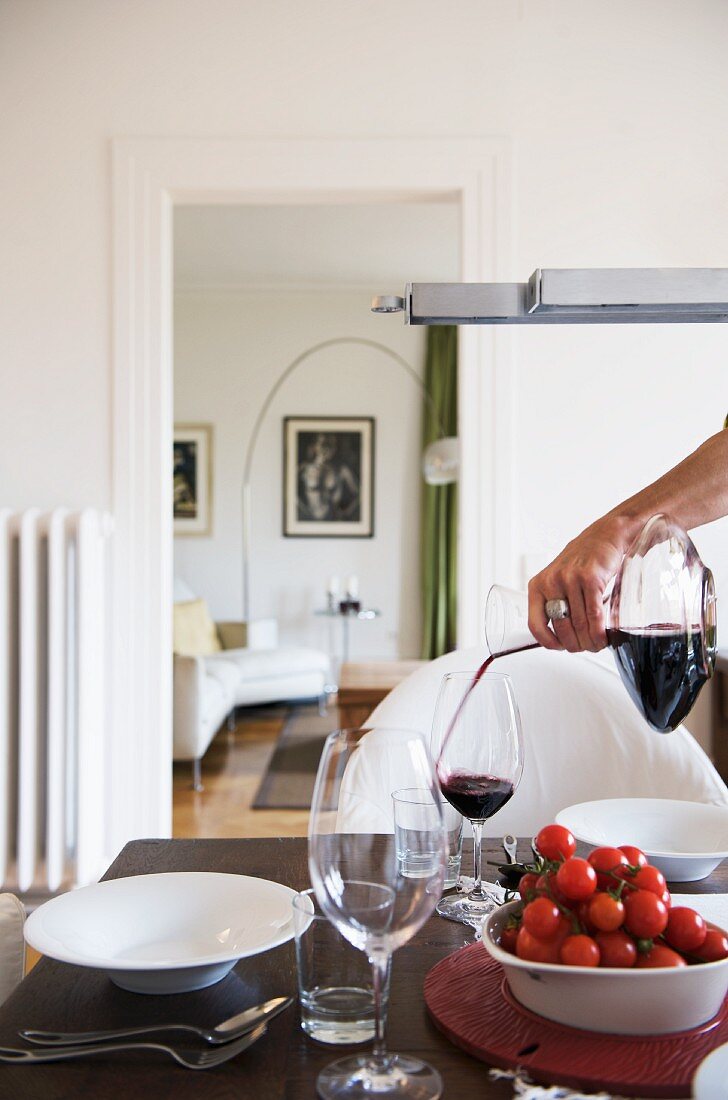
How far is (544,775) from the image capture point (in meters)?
1.76

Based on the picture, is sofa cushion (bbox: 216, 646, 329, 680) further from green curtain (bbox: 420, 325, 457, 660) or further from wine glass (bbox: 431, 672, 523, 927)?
wine glass (bbox: 431, 672, 523, 927)

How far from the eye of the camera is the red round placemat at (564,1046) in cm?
67

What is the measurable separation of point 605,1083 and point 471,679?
450mm

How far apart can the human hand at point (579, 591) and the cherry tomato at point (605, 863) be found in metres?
0.26

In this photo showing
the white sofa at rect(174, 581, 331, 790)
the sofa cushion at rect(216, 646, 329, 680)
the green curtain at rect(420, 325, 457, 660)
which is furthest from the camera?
the green curtain at rect(420, 325, 457, 660)

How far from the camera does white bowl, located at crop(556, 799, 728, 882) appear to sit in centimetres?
117

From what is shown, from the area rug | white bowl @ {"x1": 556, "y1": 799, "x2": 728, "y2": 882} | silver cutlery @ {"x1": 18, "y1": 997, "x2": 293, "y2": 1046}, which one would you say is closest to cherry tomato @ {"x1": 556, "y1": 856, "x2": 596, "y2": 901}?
silver cutlery @ {"x1": 18, "y1": 997, "x2": 293, "y2": 1046}

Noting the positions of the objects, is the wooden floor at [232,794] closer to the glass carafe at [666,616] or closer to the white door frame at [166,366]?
the white door frame at [166,366]

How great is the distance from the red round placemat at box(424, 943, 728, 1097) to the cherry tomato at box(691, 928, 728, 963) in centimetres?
5

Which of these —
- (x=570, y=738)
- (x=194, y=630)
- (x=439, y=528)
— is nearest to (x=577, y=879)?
(x=570, y=738)

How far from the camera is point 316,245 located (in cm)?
612

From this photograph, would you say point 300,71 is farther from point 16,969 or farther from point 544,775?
point 16,969

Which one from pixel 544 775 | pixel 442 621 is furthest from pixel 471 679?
pixel 442 621

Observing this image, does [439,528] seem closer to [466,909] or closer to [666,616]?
[466,909]
